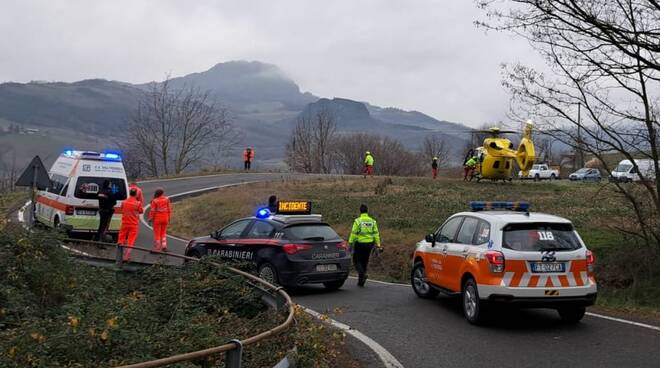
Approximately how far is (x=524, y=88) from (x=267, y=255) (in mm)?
6944

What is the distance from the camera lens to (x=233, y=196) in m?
31.8

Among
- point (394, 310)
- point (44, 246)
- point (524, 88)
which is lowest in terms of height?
point (394, 310)

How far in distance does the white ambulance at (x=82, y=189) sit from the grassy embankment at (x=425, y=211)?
246 inches

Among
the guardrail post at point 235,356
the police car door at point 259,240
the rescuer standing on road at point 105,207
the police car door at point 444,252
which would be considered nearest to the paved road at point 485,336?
the police car door at point 444,252

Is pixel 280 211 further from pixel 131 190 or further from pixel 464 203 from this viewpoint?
pixel 464 203

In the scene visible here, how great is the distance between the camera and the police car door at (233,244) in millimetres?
12914

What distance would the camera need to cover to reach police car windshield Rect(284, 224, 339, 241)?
12.5 metres

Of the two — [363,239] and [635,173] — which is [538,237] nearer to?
[363,239]

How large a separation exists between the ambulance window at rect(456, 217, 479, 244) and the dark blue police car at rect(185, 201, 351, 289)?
301cm

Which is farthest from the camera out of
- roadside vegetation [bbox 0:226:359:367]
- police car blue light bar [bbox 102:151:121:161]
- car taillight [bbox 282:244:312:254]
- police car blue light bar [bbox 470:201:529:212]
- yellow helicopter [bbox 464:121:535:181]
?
yellow helicopter [bbox 464:121:535:181]

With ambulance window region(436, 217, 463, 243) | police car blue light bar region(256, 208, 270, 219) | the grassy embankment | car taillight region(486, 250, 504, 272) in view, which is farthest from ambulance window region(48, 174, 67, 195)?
car taillight region(486, 250, 504, 272)

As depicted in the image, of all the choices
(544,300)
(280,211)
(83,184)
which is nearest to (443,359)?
(544,300)

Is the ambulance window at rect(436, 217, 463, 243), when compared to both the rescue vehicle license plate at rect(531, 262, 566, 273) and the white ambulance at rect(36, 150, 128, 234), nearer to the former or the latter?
the rescue vehicle license plate at rect(531, 262, 566, 273)

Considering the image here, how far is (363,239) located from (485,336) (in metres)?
5.14
